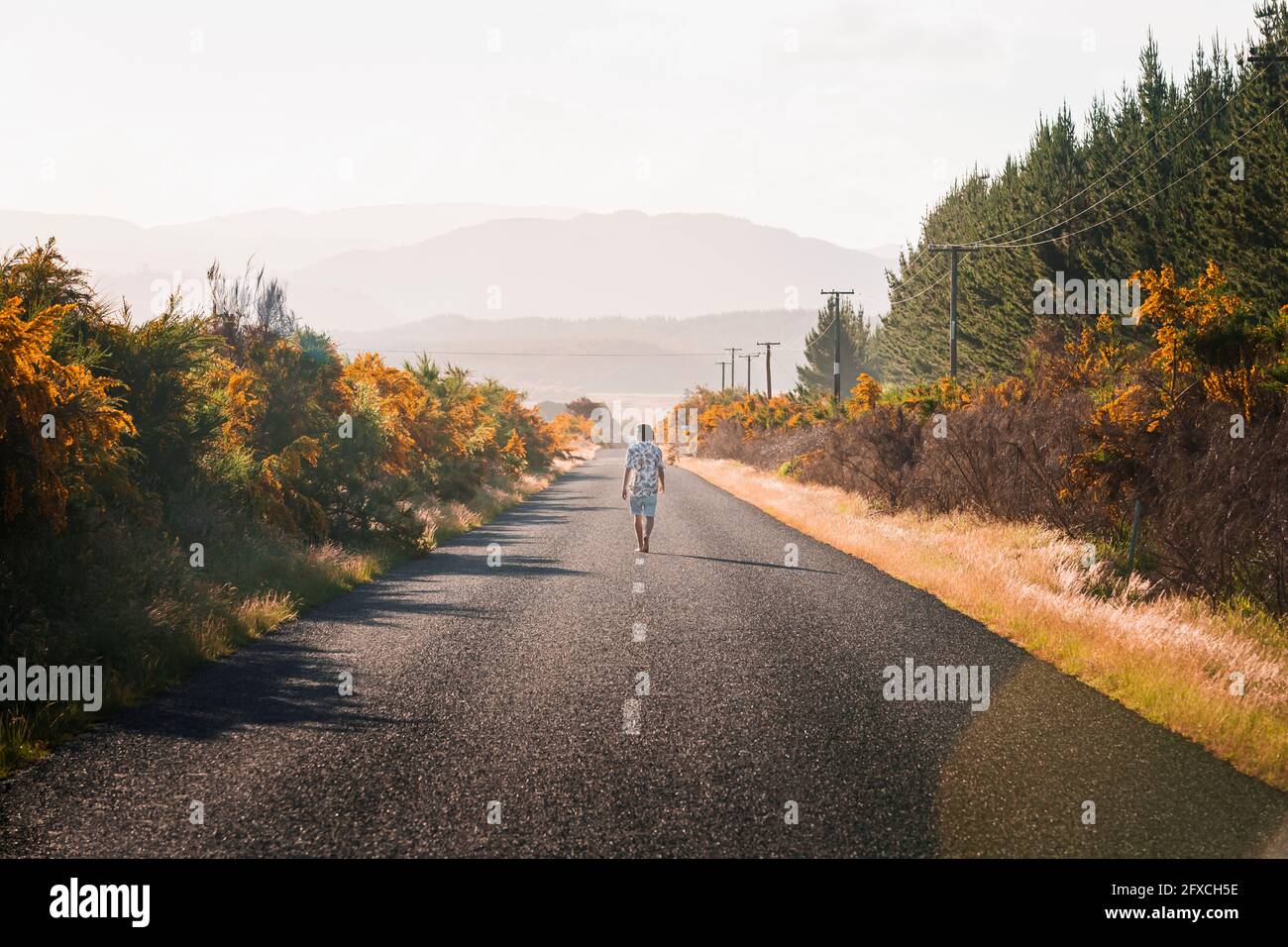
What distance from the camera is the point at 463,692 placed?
8.03 metres

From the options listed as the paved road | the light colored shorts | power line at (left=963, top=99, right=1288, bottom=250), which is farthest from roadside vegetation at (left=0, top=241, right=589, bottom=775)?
power line at (left=963, top=99, right=1288, bottom=250)

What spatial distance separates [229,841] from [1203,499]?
395 inches

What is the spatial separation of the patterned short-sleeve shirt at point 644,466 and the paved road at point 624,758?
A: 264 inches

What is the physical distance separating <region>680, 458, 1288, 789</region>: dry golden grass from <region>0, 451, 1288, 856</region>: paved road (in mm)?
306

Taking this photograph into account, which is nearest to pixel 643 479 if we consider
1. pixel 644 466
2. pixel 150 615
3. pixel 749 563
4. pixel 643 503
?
pixel 644 466

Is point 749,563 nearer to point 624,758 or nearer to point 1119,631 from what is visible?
point 1119,631

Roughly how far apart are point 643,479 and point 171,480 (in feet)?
24.4

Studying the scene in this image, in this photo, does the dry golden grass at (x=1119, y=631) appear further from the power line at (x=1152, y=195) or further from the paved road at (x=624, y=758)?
the power line at (x=1152, y=195)

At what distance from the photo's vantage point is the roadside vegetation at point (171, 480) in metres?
7.99

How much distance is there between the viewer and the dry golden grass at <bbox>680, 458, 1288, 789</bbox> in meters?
7.02

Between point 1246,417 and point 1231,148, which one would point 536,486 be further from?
point 1246,417

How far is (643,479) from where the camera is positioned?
1806cm

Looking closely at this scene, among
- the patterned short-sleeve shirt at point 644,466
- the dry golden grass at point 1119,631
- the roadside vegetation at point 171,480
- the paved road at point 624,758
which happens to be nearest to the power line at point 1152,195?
the dry golden grass at point 1119,631
